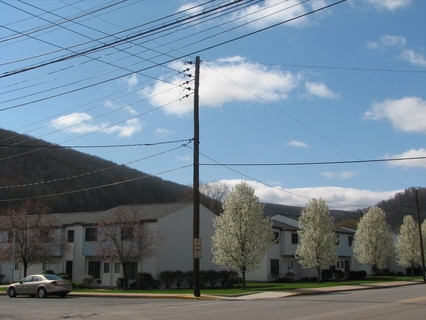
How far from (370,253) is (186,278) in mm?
21909

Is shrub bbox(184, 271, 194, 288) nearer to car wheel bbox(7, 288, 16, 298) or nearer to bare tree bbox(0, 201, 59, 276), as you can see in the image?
bare tree bbox(0, 201, 59, 276)

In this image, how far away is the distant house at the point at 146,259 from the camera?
4269cm

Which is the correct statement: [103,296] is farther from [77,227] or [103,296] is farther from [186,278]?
[77,227]

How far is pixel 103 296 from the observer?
31703mm

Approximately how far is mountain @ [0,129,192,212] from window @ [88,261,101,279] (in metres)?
6.73

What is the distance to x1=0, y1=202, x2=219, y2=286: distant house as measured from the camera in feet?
140

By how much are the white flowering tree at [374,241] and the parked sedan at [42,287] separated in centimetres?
3413

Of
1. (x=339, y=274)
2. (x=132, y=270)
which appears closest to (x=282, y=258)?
(x=339, y=274)

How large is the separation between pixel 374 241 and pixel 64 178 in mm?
31422

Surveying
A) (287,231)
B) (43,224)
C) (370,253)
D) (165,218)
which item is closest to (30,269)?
(43,224)

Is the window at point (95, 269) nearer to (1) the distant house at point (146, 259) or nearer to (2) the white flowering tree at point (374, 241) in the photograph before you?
(1) the distant house at point (146, 259)

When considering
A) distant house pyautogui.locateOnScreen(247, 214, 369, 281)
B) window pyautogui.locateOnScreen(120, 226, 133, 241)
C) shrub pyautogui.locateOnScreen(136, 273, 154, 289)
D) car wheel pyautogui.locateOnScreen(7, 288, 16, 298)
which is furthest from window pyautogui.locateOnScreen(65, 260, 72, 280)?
distant house pyautogui.locateOnScreen(247, 214, 369, 281)

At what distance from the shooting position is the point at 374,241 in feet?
179

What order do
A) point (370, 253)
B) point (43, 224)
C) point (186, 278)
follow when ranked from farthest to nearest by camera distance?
point (370, 253)
point (43, 224)
point (186, 278)
